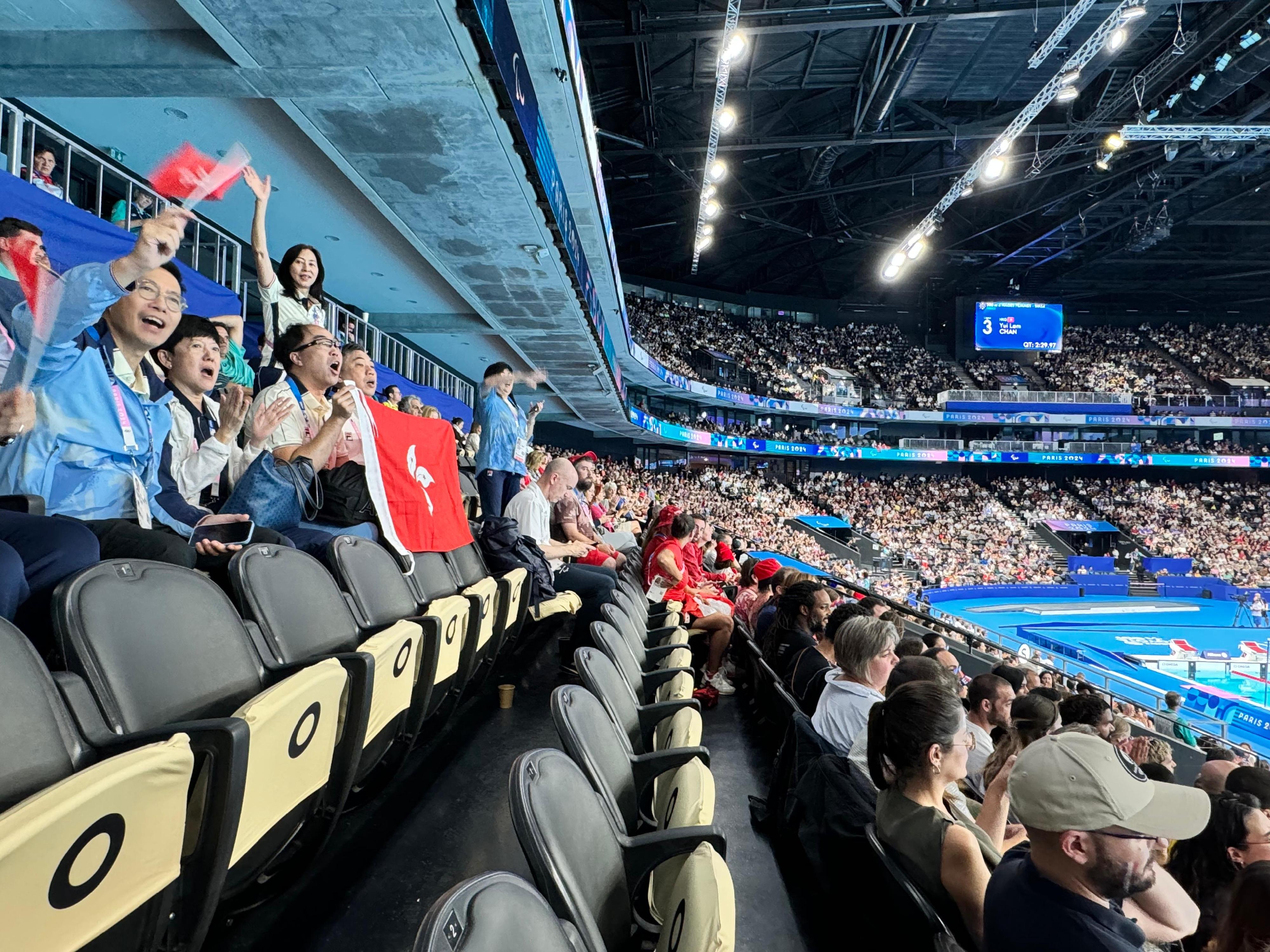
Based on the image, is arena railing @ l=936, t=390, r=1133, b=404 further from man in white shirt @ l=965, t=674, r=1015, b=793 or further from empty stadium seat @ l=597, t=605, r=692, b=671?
empty stadium seat @ l=597, t=605, r=692, b=671

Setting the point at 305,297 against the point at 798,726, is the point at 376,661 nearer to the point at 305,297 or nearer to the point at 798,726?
the point at 798,726

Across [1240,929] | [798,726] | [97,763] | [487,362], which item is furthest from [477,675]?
[487,362]

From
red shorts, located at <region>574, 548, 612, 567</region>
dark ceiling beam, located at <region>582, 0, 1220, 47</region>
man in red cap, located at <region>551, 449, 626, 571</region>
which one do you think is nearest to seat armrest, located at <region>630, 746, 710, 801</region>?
man in red cap, located at <region>551, 449, 626, 571</region>

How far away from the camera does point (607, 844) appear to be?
4.58 feet

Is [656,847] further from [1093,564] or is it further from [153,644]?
[1093,564]

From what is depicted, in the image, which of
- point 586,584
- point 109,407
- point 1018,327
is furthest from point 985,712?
point 1018,327

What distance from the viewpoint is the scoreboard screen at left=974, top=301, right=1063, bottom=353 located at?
101ft

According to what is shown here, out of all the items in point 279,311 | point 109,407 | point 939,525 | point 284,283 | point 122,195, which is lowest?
point 939,525

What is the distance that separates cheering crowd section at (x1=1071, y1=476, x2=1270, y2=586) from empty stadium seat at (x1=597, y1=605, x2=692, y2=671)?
28352 mm

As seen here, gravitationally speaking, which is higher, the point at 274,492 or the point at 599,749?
the point at 274,492

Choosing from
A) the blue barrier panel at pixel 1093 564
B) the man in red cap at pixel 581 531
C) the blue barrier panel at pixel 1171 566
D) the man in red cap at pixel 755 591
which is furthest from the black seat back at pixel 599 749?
the blue barrier panel at pixel 1171 566

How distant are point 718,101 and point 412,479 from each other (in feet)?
35.8

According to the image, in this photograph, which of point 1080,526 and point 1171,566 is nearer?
point 1171,566

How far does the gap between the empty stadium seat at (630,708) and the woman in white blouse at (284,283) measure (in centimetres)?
240
